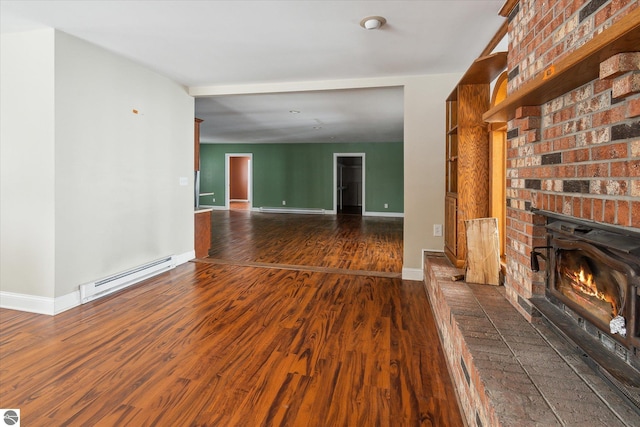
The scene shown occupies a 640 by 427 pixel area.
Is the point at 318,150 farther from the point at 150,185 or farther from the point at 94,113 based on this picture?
the point at 94,113

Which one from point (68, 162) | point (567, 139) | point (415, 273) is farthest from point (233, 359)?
point (415, 273)

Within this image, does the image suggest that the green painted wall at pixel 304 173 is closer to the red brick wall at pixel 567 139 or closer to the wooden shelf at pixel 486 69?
the wooden shelf at pixel 486 69

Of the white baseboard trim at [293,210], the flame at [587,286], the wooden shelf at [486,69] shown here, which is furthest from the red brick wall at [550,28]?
the white baseboard trim at [293,210]

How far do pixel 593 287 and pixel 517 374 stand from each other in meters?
0.47

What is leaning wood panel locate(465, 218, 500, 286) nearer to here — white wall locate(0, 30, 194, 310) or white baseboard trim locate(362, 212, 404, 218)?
white wall locate(0, 30, 194, 310)

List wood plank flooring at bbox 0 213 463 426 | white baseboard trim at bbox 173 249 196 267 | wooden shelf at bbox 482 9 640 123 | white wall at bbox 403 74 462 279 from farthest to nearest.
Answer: white baseboard trim at bbox 173 249 196 267 < white wall at bbox 403 74 462 279 < wood plank flooring at bbox 0 213 463 426 < wooden shelf at bbox 482 9 640 123

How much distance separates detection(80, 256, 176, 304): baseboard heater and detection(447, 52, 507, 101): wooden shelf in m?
3.60

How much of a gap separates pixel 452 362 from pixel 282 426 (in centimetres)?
96

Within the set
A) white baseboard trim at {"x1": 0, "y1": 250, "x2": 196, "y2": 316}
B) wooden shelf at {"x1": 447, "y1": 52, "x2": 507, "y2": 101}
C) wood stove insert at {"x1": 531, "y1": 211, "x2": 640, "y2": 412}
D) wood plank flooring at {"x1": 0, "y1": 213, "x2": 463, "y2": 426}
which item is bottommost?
wood plank flooring at {"x1": 0, "y1": 213, "x2": 463, "y2": 426}

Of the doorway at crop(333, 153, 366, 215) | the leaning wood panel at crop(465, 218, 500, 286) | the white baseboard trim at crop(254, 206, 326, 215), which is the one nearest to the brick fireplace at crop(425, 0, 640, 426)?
the leaning wood panel at crop(465, 218, 500, 286)

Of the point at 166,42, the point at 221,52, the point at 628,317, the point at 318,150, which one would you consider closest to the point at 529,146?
the point at 628,317

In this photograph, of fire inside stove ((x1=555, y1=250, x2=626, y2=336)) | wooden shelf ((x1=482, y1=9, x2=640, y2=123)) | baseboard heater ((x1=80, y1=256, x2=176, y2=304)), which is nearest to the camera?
wooden shelf ((x1=482, y1=9, x2=640, y2=123))

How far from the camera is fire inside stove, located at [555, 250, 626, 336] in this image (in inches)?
45.5

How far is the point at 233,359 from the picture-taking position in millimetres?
2029
